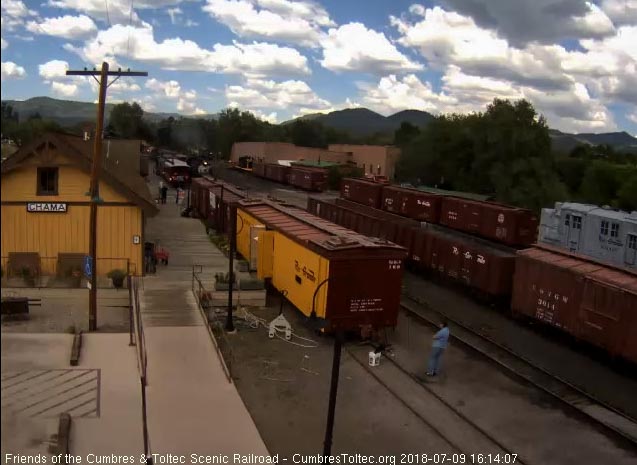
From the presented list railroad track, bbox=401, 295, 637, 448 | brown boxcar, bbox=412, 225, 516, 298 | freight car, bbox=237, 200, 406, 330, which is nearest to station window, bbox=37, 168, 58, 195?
freight car, bbox=237, 200, 406, 330

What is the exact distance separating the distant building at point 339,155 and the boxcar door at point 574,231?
5470 cm

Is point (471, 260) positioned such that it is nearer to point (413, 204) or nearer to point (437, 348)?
point (437, 348)

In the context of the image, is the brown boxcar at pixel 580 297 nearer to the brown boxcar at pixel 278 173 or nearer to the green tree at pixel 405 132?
the brown boxcar at pixel 278 173

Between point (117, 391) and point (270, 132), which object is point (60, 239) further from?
point (270, 132)

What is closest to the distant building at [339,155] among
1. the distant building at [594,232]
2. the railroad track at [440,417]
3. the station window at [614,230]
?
the distant building at [594,232]

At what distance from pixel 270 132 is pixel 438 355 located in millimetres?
128792

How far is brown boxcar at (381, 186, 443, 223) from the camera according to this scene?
1241 inches

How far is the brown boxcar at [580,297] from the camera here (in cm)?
1583

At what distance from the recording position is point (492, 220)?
27.0 meters

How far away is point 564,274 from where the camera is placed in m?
17.9

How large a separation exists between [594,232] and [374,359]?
1800 centimetres

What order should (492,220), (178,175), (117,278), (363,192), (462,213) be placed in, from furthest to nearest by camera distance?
(178,175) < (363,192) < (462,213) < (492,220) < (117,278)

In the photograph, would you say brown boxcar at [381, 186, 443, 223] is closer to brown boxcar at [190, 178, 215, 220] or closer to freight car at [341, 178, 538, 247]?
freight car at [341, 178, 538, 247]

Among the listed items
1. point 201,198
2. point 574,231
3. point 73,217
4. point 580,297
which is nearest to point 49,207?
point 73,217
